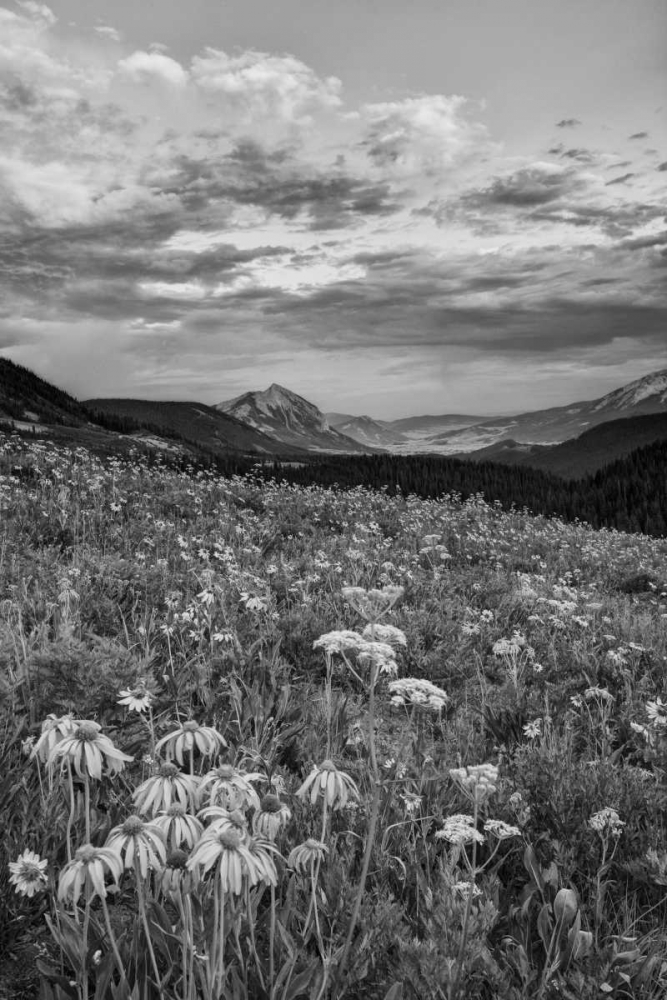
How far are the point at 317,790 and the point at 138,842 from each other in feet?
1.94

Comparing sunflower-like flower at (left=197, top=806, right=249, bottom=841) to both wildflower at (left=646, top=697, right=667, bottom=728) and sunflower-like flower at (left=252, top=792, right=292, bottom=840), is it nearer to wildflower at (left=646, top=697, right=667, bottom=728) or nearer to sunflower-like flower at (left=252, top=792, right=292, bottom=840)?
sunflower-like flower at (left=252, top=792, right=292, bottom=840)

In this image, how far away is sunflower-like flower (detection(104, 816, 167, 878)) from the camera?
5.87 ft

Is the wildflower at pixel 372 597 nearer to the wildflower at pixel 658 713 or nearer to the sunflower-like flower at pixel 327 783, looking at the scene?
the sunflower-like flower at pixel 327 783

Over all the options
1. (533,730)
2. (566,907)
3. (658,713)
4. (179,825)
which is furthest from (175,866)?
(658,713)

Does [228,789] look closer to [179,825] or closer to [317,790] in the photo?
[179,825]

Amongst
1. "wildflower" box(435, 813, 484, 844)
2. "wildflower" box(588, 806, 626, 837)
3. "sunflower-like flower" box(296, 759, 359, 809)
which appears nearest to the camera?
"sunflower-like flower" box(296, 759, 359, 809)

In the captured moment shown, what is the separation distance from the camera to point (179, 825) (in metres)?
1.89

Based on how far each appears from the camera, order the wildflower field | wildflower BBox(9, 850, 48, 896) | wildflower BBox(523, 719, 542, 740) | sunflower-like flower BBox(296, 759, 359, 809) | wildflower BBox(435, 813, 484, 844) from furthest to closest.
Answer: wildflower BBox(523, 719, 542, 740)
wildflower BBox(435, 813, 484, 844)
wildflower BBox(9, 850, 48, 896)
the wildflower field
sunflower-like flower BBox(296, 759, 359, 809)

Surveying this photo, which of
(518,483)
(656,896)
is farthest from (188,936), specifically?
(518,483)

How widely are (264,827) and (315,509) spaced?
14.6 meters

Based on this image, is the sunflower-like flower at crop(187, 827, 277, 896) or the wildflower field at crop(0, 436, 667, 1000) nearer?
the sunflower-like flower at crop(187, 827, 277, 896)

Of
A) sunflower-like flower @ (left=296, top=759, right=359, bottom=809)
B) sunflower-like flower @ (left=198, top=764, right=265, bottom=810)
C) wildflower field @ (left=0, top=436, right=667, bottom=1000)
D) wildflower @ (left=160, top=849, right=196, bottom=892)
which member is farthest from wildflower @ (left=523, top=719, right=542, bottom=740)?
wildflower @ (left=160, top=849, right=196, bottom=892)

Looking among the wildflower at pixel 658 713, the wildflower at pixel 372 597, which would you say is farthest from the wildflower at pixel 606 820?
the wildflower at pixel 372 597

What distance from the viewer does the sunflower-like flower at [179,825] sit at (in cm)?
187
